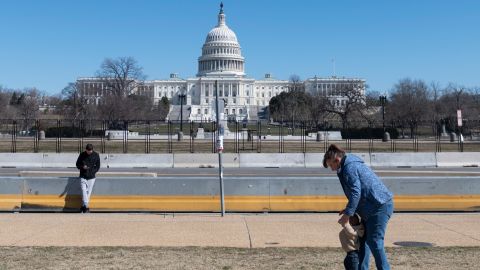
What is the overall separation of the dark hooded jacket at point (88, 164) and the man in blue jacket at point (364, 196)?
891cm

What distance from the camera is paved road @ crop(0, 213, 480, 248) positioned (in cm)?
1075

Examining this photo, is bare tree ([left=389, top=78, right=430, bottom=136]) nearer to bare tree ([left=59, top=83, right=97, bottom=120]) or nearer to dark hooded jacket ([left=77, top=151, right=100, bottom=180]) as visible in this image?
bare tree ([left=59, top=83, right=97, bottom=120])

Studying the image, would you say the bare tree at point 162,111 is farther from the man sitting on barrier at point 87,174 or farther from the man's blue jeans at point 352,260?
the man's blue jeans at point 352,260

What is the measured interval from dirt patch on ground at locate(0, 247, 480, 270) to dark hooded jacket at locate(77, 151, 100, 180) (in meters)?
4.78

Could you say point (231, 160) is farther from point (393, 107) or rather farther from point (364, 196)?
point (393, 107)

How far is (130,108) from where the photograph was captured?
3693 inches

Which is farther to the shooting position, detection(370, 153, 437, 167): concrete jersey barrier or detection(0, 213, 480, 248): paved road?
detection(370, 153, 437, 167): concrete jersey barrier

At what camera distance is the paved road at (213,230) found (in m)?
10.8

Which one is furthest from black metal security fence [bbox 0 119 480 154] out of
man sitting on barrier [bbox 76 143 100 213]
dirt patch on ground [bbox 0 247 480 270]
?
dirt patch on ground [bbox 0 247 480 270]

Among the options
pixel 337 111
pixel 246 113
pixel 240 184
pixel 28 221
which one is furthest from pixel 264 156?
pixel 246 113

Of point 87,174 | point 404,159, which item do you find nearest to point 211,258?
point 87,174

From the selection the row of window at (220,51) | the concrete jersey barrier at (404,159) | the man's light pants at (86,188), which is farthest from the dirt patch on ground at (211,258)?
the row of window at (220,51)

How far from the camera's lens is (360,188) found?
686 centimetres

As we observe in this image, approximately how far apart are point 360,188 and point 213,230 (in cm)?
569
